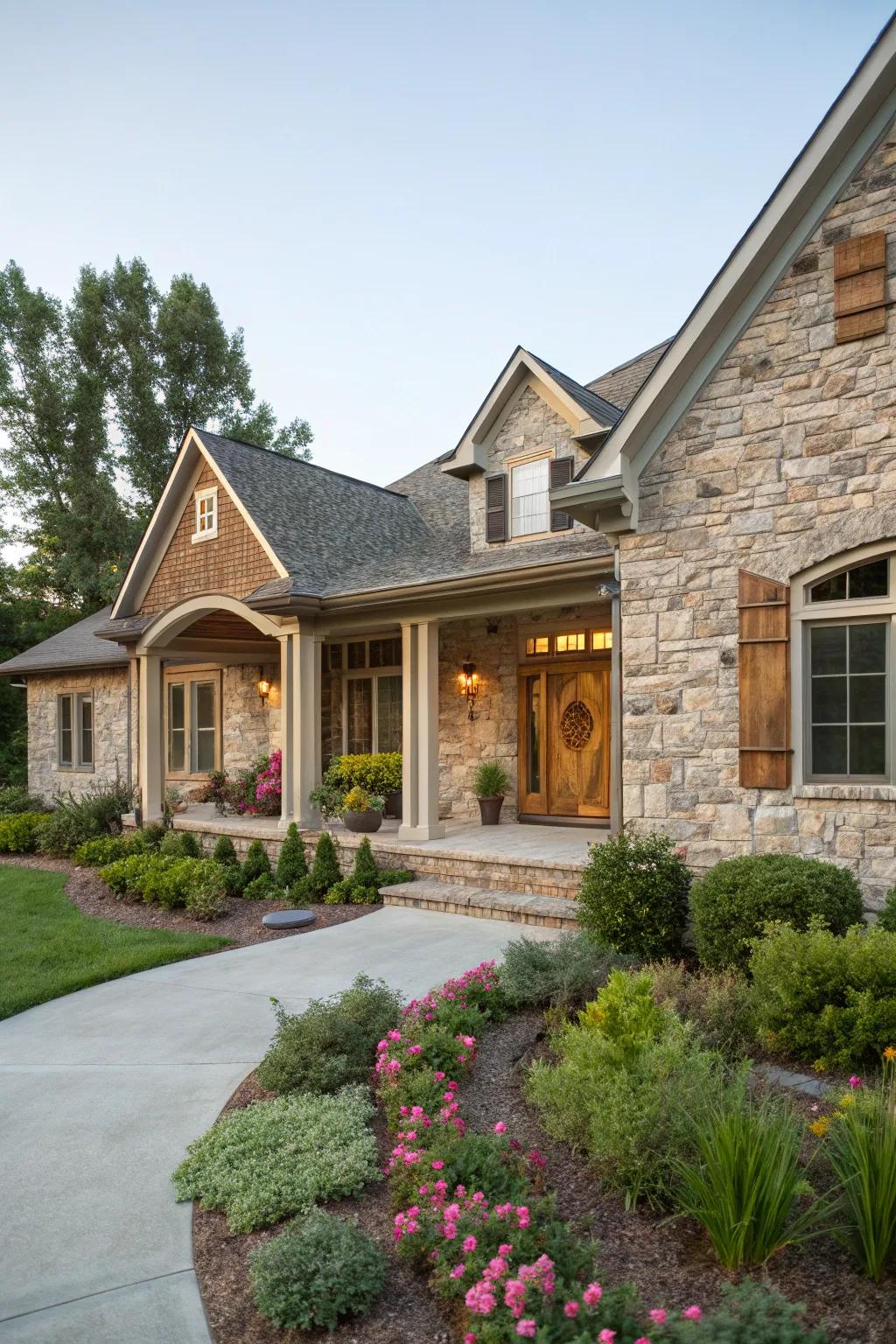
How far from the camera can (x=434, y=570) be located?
35.4 ft

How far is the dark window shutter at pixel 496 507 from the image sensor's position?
1135 centimetres

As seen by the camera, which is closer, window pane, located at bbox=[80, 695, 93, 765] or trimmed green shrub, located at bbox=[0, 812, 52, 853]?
trimmed green shrub, located at bbox=[0, 812, 52, 853]

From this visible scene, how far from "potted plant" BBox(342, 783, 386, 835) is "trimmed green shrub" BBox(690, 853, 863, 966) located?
5.36 metres

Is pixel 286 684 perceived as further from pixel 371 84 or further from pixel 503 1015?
pixel 371 84

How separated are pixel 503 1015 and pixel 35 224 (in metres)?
18.2

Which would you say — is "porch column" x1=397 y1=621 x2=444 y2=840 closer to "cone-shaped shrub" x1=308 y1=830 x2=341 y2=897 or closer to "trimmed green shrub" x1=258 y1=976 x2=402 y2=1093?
"cone-shaped shrub" x1=308 y1=830 x2=341 y2=897

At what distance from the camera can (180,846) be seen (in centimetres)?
1163

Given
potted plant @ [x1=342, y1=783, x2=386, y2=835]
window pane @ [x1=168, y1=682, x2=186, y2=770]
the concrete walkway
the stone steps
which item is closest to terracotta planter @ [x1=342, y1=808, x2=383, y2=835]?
potted plant @ [x1=342, y1=783, x2=386, y2=835]

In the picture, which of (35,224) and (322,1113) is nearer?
(322,1113)

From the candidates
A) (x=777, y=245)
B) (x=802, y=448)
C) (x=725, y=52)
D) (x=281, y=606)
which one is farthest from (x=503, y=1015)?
(x=725, y=52)

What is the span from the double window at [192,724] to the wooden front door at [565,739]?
21.1 feet

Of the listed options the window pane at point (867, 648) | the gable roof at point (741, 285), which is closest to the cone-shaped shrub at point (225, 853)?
the gable roof at point (741, 285)

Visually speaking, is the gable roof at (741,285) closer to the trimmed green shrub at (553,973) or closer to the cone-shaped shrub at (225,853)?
the trimmed green shrub at (553,973)

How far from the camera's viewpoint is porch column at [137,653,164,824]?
1355 cm
